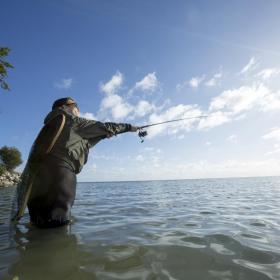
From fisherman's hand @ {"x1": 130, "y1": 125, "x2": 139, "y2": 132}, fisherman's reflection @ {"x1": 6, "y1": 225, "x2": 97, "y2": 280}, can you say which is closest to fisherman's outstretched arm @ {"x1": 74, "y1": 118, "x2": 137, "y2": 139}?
fisherman's hand @ {"x1": 130, "y1": 125, "x2": 139, "y2": 132}

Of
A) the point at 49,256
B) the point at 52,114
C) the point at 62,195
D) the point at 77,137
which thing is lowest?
the point at 49,256

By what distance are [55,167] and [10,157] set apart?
234ft

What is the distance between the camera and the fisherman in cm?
561

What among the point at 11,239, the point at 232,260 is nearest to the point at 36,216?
the point at 11,239

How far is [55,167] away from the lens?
5.66m

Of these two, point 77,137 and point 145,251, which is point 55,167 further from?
point 145,251

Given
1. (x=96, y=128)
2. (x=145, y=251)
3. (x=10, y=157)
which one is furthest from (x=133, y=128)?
(x=10, y=157)

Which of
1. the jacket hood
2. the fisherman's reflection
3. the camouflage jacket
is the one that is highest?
the jacket hood

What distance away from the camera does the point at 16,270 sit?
3604 millimetres

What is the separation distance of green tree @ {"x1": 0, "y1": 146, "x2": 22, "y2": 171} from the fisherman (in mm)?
70120

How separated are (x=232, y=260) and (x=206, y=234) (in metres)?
1.78

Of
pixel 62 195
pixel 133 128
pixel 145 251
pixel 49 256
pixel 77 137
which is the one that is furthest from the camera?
pixel 133 128

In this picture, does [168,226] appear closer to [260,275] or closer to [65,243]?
[65,243]

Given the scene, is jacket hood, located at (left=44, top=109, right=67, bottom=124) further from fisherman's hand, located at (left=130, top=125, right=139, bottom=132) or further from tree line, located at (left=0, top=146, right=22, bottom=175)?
tree line, located at (left=0, top=146, right=22, bottom=175)
